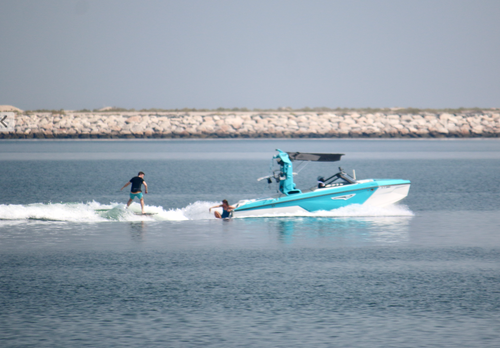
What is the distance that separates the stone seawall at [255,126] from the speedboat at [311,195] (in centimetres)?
10747

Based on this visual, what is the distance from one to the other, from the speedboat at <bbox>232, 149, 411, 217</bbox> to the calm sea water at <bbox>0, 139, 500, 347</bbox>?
432 mm

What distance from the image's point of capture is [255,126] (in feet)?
454

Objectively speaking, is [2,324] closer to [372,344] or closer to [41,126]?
[372,344]

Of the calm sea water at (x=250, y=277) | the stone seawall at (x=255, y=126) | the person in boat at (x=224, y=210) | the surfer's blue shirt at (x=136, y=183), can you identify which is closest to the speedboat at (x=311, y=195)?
the person in boat at (x=224, y=210)

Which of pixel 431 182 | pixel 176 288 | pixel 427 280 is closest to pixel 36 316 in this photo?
pixel 176 288

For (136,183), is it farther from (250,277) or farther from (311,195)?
(250,277)

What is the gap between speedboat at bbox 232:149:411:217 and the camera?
1033 inches

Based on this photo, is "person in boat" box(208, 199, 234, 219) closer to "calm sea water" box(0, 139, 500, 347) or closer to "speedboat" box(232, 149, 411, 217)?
"speedboat" box(232, 149, 411, 217)

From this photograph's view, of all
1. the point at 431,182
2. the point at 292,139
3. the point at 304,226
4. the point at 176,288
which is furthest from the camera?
the point at 292,139

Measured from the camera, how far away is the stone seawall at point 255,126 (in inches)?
5374

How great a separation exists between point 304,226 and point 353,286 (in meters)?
9.17

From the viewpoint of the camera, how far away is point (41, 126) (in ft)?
452

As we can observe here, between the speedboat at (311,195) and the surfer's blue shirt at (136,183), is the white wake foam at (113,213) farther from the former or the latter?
the surfer's blue shirt at (136,183)

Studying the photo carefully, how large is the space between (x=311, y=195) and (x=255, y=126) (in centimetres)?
11262
